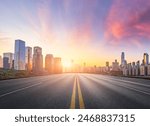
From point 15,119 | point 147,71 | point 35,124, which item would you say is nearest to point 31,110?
point 15,119

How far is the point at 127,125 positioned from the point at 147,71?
186017 mm

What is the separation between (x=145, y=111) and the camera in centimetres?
732

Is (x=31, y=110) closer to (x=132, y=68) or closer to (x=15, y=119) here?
(x=15, y=119)

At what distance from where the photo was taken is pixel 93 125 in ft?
19.1

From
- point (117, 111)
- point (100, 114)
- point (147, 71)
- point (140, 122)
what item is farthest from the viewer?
point (147, 71)

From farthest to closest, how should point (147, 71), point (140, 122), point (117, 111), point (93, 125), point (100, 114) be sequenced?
point (147, 71) < point (117, 111) < point (100, 114) < point (140, 122) < point (93, 125)

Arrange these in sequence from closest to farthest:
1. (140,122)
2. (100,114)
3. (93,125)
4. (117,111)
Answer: (93,125) < (140,122) < (100,114) < (117,111)

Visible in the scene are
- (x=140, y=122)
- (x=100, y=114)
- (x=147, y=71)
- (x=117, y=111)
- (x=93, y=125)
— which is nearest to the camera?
(x=93, y=125)

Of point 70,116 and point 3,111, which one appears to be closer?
point 70,116

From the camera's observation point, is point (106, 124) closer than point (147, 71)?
Yes

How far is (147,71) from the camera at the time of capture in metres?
180

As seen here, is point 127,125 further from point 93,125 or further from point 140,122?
point 93,125

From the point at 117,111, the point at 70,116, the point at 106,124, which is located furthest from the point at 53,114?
the point at 117,111

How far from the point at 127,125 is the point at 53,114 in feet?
8.15
